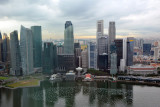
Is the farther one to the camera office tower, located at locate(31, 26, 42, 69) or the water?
office tower, located at locate(31, 26, 42, 69)

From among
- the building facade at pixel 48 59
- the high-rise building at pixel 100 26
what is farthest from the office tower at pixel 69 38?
the high-rise building at pixel 100 26

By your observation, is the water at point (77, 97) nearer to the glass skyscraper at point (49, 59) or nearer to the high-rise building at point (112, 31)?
the glass skyscraper at point (49, 59)

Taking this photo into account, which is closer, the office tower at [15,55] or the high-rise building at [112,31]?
the office tower at [15,55]

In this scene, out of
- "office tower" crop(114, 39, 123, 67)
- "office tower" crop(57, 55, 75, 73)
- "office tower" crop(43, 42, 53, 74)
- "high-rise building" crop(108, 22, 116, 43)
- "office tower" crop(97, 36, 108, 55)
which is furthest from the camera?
"high-rise building" crop(108, 22, 116, 43)

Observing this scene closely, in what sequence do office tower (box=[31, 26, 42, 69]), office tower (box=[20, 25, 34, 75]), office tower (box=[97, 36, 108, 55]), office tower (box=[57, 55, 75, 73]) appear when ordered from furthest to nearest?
office tower (box=[97, 36, 108, 55]) < office tower (box=[31, 26, 42, 69]) < office tower (box=[57, 55, 75, 73]) < office tower (box=[20, 25, 34, 75])

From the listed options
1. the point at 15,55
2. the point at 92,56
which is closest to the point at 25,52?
the point at 15,55

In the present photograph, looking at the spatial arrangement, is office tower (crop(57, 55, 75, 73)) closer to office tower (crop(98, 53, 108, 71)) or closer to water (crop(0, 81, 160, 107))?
office tower (crop(98, 53, 108, 71))

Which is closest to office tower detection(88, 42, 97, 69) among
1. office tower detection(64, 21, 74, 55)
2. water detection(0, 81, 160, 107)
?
office tower detection(64, 21, 74, 55)
